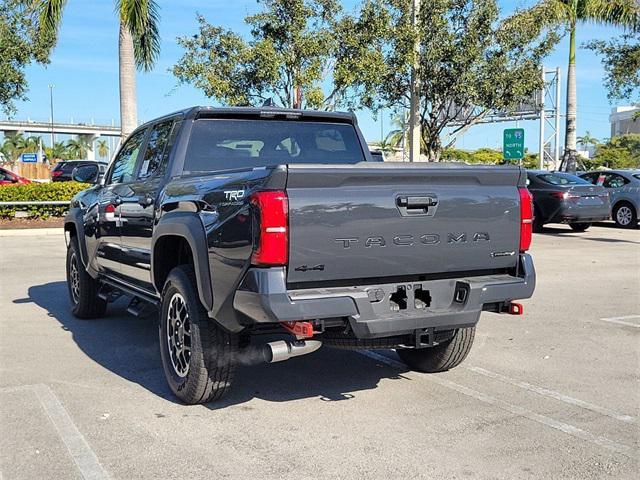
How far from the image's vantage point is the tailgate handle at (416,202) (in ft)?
14.1

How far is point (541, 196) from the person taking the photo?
18.2 m

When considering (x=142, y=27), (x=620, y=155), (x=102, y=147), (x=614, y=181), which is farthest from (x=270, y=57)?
(x=102, y=147)

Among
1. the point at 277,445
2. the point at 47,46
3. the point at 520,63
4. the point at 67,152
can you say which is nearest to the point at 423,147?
the point at 520,63

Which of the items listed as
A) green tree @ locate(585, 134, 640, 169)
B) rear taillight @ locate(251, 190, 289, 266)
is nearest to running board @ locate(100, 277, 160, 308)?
rear taillight @ locate(251, 190, 289, 266)

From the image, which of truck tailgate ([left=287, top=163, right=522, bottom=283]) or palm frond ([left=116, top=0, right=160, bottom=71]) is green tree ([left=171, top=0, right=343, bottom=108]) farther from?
truck tailgate ([left=287, top=163, right=522, bottom=283])

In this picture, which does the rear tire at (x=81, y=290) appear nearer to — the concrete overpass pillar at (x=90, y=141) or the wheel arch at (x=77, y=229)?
the wheel arch at (x=77, y=229)

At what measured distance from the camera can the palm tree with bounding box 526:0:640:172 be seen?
20.6 m

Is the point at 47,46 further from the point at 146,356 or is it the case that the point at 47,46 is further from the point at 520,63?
the point at 146,356

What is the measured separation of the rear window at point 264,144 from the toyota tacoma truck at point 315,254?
2 cm

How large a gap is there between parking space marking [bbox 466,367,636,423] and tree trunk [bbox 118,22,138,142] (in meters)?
14.7

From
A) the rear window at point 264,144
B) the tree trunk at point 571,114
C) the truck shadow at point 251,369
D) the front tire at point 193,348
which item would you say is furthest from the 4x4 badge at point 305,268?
the tree trunk at point 571,114

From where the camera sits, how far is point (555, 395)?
5180 millimetres

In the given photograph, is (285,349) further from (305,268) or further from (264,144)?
(264,144)

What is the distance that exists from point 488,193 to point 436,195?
42 cm
